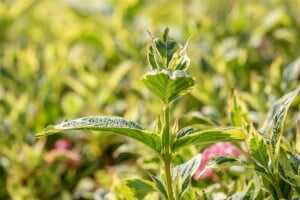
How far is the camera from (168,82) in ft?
3.51

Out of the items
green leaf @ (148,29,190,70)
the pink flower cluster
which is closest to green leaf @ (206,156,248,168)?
green leaf @ (148,29,190,70)

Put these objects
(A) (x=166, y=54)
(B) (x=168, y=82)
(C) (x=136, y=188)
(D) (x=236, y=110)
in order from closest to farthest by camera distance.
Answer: (B) (x=168, y=82) < (A) (x=166, y=54) < (C) (x=136, y=188) < (D) (x=236, y=110)

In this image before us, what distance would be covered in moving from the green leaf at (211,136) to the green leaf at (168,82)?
0.08 m

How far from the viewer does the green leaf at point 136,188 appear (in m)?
1.27

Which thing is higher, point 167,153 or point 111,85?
point 111,85

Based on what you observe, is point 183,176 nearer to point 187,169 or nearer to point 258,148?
point 187,169

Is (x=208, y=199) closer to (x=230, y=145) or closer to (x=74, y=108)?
(x=230, y=145)

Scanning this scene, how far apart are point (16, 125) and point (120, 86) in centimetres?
39

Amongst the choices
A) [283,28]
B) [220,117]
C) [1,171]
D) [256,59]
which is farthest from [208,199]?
[283,28]

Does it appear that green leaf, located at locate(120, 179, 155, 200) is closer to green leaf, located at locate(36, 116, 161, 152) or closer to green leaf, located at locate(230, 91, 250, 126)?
green leaf, located at locate(36, 116, 161, 152)

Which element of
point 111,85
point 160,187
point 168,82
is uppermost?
point 111,85

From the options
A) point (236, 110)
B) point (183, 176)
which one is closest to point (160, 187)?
point (183, 176)

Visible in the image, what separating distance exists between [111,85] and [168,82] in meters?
1.04

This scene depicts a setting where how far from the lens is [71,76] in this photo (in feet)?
7.58
